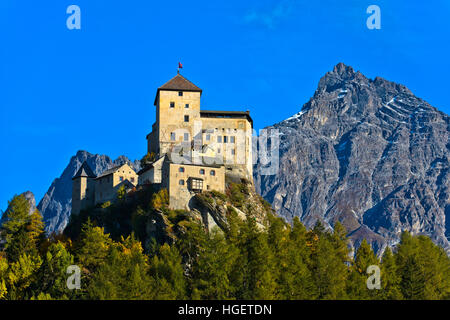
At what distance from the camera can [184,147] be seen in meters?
122

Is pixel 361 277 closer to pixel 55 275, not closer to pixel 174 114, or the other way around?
pixel 55 275

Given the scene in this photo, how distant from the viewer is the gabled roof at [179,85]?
413ft

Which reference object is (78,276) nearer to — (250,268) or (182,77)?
(250,268)

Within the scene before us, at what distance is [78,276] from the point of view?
315 feet

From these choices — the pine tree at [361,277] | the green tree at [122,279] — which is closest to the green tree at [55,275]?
the green tree at [122,279]

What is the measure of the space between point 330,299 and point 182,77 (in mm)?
55946

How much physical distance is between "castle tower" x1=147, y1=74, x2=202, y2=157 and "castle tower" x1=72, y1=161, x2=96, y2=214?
12.1 meters

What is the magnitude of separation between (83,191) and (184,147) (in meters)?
19.0

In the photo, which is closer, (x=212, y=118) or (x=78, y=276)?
(x=78, y=276)

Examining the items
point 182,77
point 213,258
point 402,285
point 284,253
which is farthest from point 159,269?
point 182,77

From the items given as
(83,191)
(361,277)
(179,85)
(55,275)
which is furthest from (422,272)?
(83,191)
